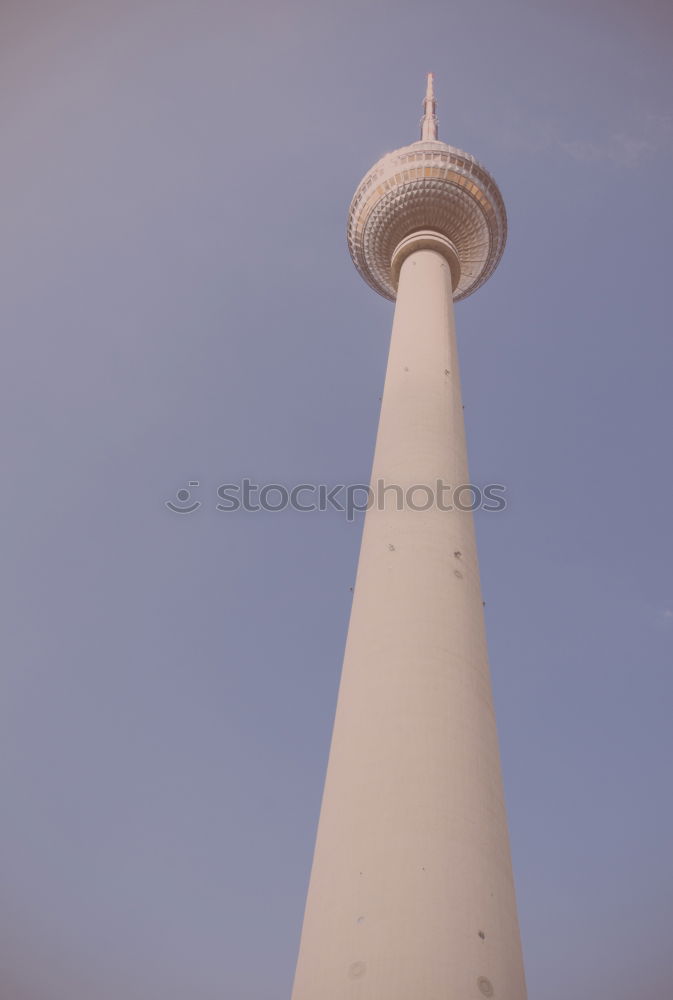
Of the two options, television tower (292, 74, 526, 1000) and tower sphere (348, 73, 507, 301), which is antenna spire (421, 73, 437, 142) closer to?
tower sphere (348, 73, 507, 301)

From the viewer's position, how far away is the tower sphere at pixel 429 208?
34938 mm

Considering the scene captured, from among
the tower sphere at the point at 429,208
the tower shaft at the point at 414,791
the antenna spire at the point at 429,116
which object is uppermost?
the antenna spire at the point at 429,116

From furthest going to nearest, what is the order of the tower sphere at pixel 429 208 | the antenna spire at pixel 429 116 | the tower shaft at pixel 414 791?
the antenna spire at pixel 429 116 < the tower sphere at pixel 429 208 < the tower shaft at pixel 414 791

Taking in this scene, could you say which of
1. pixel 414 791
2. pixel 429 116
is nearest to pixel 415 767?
pixel 414 791

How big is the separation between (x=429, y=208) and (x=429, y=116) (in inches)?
425

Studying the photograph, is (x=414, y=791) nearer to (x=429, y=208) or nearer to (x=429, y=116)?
(x=429, y=208)

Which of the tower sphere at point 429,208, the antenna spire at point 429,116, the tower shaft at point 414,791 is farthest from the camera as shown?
the antenna spire at point 429,116

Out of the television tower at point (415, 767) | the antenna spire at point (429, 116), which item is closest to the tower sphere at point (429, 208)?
the antenna spire at point (429, 116)

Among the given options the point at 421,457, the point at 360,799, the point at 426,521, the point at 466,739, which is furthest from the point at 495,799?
the point at 421,457

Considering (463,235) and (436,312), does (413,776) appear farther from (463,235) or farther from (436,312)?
(463,235)

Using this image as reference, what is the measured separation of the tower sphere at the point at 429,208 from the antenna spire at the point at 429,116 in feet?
16.7

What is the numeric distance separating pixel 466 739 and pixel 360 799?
2.49m

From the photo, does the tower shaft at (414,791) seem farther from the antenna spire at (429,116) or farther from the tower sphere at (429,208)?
the antenna spire at (429,116)

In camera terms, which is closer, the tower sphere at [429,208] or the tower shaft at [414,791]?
the tower shaft at [414,791]
